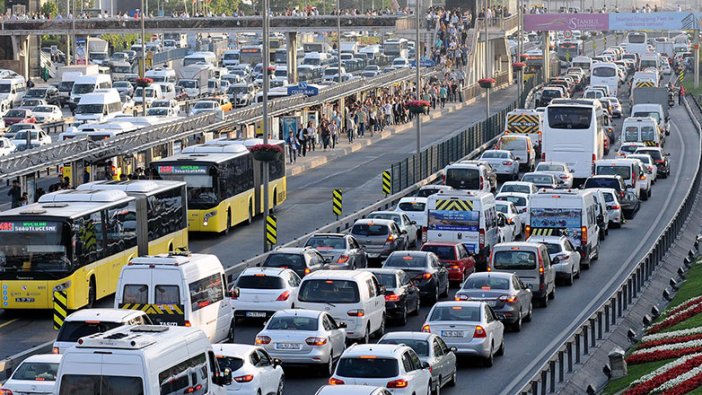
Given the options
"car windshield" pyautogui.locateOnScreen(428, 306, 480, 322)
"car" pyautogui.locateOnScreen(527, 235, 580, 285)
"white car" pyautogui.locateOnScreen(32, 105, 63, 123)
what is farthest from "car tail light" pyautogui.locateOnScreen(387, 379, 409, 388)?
"white car" pyautogui.locateOnScreen(32, 105, 63, 123)

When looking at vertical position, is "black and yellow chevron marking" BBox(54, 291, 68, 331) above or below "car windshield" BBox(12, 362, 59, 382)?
below

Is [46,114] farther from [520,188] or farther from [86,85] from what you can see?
[520,188]

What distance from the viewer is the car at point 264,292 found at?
3641 centimetres

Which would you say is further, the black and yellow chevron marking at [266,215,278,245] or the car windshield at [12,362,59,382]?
the black and yellow chevron marking at [266,215,278,245]

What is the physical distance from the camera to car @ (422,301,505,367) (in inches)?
1284

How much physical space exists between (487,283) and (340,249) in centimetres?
746

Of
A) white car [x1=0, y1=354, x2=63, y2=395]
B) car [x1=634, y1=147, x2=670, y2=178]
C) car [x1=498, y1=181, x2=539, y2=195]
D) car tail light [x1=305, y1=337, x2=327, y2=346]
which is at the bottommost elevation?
car [x1=634, y1=147, x2=670, y2=178]

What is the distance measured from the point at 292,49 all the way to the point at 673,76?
33.9 m

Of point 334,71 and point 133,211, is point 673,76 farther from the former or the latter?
point 133,211

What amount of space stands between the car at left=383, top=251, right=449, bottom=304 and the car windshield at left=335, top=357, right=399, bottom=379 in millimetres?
12740

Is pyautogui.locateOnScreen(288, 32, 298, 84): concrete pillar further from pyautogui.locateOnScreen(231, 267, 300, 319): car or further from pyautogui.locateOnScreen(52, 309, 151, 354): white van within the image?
pyautogui.locateOnScreen(52, 309, 151, 354): white van

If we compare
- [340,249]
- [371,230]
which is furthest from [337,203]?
[340,249]

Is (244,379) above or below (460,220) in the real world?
above

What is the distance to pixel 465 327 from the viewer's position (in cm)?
3266
